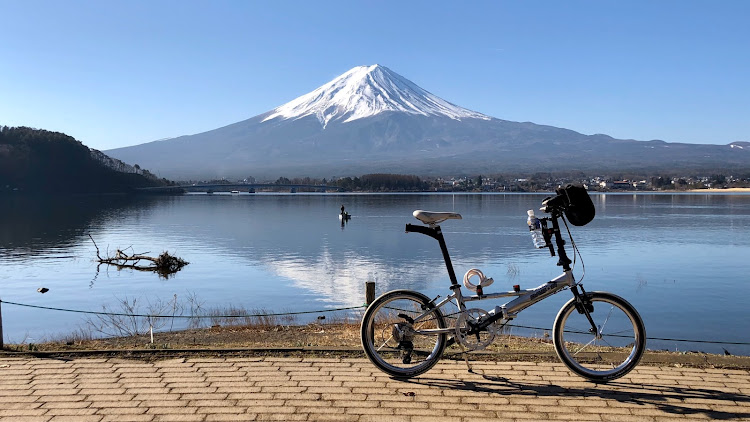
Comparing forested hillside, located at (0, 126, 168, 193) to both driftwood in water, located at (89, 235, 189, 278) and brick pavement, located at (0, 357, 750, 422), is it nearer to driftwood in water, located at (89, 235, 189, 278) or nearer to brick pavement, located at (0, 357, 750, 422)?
driftwood in water, located at (89, 235, 189, 278)

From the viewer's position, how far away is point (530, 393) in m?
4.98

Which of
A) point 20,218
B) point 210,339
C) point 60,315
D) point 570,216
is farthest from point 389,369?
point 20,218

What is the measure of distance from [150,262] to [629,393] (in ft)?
89.7

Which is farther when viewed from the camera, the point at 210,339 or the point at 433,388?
the point at 210,339

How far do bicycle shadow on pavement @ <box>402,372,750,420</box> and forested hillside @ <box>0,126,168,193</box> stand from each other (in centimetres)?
13736

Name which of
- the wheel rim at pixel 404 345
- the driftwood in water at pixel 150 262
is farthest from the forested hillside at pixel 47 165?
the wheel rim at pixel 404 345

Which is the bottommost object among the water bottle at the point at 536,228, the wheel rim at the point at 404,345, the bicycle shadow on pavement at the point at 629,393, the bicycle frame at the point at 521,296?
the bicycle shadow on pavement at the point at 629,393

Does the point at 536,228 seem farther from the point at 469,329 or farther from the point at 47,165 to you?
the point at 47,165

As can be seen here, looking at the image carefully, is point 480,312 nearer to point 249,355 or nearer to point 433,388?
point 433,388

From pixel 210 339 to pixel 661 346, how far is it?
790 centimetres

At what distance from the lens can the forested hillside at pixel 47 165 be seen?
126 m

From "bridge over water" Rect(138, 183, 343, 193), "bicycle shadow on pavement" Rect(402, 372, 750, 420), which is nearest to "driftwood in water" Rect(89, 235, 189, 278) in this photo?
"bicycle shadow on pavement" Rect(402, 372, 750, 420)

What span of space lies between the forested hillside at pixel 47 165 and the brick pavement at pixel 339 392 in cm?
13590

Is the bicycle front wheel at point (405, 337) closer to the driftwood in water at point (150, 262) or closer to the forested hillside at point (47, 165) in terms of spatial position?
the driftwood in water at point (150, 262)
